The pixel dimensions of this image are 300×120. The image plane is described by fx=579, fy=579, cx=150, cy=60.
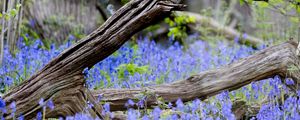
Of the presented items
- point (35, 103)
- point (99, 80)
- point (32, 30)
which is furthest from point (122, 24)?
point (32, 30)

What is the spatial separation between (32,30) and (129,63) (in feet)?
9.26

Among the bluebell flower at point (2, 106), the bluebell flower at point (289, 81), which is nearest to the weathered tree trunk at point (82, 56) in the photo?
the bluebell flower at point (2, 106)

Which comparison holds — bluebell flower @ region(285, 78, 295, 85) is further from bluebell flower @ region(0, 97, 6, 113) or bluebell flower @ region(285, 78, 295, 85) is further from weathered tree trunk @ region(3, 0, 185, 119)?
bluebell flower @ region(0, 97, 6, 113)

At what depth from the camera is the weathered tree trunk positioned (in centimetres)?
360

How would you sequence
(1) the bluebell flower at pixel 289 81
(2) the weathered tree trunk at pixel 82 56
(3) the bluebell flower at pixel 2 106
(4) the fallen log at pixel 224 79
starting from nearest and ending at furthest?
(3) the bluebell flower at pixel 2 106
(2) the weathered tree trunk at pixel 82 56
(4) the fallen log at pixel 224 79
(1) the bluebell flower at pixel 289 81

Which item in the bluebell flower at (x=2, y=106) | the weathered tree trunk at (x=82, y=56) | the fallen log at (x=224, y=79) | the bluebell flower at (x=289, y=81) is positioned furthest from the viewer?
the bluebell flower at (x=289, y=81)

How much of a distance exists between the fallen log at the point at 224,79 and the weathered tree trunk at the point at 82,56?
0.28m

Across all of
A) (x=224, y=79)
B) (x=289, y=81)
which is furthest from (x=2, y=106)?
(x=289, y=81)

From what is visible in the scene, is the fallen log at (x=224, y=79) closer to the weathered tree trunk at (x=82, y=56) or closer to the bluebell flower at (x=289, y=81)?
the bluebell flower at (x=289, y=81)

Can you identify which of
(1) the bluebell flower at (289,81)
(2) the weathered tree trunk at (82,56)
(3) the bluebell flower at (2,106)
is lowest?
(3) the bluebell flower at (2,106)

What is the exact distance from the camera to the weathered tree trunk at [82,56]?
11.8 ft

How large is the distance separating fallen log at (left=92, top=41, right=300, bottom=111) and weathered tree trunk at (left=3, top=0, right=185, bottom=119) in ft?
0.93

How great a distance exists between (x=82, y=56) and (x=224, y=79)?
1.11 meters

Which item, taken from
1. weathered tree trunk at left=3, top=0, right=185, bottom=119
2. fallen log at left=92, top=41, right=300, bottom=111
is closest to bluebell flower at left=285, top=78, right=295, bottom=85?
fallen log at left=92, top=41, right=300, bottom=111
